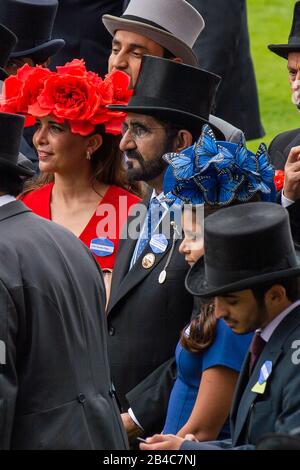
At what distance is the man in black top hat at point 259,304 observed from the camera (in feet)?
18.2

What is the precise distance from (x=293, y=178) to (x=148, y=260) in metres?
0.77

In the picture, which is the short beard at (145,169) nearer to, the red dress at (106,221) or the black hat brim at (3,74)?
the red dress at (106,221)

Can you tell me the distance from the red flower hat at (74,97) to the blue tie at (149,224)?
1.88ft

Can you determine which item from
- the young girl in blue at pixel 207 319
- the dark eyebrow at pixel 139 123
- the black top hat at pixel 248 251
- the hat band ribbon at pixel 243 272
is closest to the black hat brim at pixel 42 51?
the dark eyebrow at pixel 139 123

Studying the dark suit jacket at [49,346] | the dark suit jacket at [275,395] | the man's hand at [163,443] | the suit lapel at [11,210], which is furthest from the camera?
the suit lapel at [11,210]

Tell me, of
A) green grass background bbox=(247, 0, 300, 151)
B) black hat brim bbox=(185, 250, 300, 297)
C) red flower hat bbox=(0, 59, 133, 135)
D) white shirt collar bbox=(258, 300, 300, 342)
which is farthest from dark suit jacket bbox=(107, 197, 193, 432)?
green grass background bbox=(247, 0, 300, 151)

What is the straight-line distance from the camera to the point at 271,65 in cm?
1634

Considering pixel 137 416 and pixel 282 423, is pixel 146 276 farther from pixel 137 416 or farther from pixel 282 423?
pixel 282 423

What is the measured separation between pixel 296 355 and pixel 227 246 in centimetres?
48

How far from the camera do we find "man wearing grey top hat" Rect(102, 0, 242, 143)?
26.2ft

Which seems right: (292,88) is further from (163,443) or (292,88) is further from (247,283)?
(163,443)

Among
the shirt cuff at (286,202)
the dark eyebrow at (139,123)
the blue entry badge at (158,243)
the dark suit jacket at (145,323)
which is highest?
the dark eyebrow at (139,123)

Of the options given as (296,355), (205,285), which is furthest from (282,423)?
(205,285)

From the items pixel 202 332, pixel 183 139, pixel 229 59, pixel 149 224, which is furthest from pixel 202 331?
pixel 229 59
